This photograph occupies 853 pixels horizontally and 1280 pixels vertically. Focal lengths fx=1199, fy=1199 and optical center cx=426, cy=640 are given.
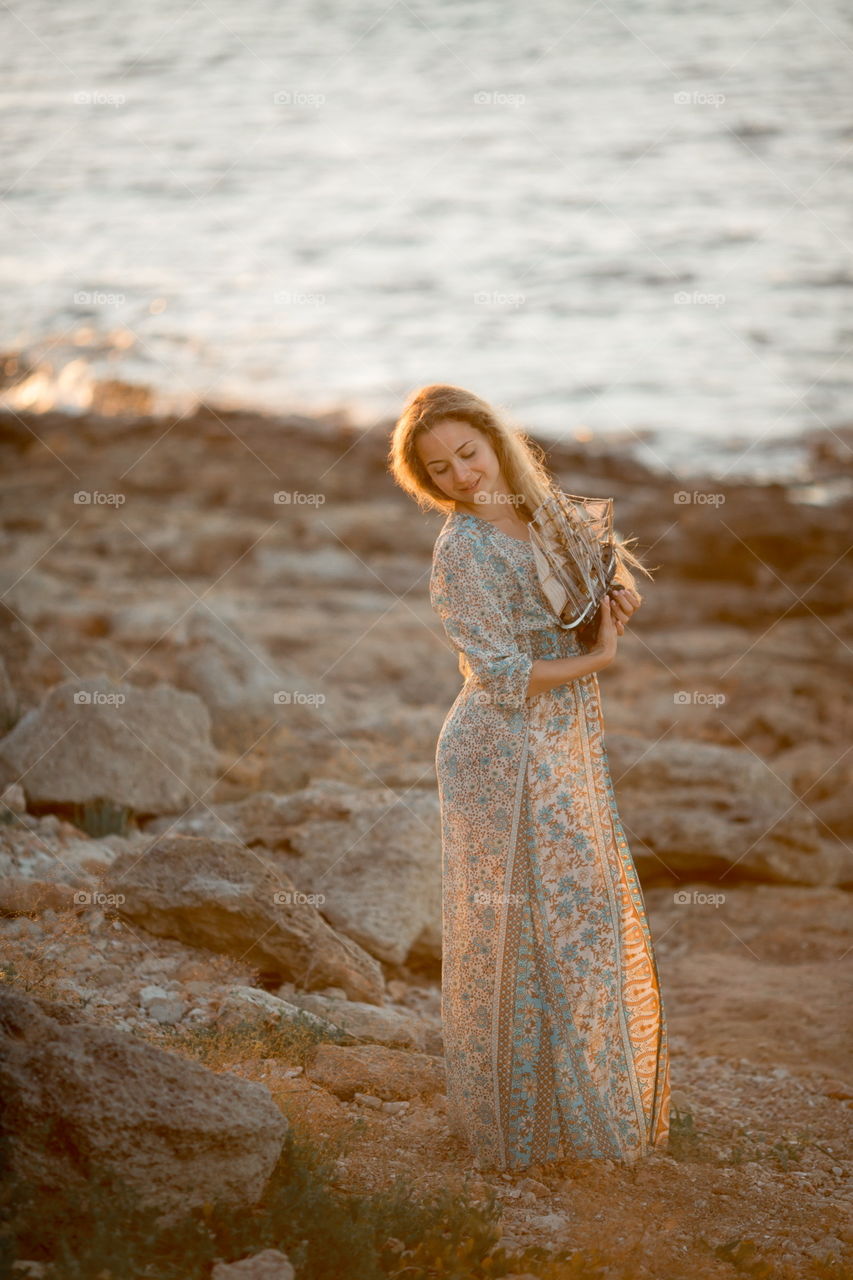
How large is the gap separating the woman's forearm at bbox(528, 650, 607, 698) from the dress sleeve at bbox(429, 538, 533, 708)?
27mm

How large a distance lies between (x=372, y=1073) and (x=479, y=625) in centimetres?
172

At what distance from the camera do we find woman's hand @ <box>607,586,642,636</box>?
375cm

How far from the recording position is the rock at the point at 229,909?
4793 millimetres

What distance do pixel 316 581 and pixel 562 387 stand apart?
45.7 ft

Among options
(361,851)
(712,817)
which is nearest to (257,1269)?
(361,851)

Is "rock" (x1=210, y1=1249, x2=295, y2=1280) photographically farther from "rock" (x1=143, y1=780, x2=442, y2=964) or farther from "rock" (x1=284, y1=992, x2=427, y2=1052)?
"rock" (x1=143, y1=780, x2=442, y2=964)

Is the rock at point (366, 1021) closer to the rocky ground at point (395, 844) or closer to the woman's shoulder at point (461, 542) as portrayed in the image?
the rocky ground at point (395, 844)

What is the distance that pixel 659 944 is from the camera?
654 centimetres

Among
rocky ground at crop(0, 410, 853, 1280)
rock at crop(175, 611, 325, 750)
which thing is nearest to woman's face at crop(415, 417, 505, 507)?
rocky ground at crop(0, 410, 853, 1280)

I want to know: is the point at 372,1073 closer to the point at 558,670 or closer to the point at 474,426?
the point at 558,670

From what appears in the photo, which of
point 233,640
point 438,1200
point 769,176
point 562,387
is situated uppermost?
point 438,1200

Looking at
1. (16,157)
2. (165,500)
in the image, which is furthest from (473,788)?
(16,157)

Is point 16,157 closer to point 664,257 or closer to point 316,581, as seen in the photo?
point 316,581

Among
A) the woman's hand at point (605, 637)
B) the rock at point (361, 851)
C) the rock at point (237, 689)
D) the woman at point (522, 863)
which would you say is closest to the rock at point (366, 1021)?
the rock at point (361, 851)
